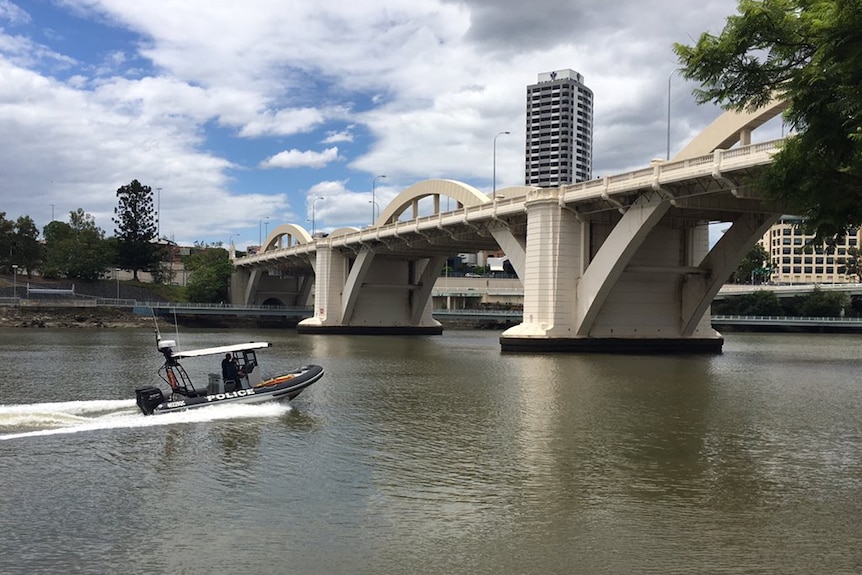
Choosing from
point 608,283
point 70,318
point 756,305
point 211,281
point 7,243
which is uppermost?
point 7,243

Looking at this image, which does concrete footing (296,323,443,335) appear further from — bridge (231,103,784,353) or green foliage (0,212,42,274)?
green foliage (0,212,42,274)

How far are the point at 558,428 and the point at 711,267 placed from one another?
120ft

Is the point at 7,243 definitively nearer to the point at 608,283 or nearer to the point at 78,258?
the point at 78,258

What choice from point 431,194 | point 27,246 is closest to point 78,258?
point 27,246

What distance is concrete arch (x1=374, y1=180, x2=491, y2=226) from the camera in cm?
6694

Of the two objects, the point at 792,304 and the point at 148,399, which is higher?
the point at 792,304

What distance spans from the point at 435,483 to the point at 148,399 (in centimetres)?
1039

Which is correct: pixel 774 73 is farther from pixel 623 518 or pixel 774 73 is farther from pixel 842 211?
pixel 623 518

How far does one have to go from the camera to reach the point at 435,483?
14.3 metres

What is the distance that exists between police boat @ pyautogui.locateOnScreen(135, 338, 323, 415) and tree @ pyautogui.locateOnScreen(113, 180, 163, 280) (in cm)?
9936

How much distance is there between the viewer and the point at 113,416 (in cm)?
2152

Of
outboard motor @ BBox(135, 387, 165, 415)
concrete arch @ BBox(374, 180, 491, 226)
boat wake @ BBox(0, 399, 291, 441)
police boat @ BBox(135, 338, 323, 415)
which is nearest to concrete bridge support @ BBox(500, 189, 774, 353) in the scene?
concrete arch @ BBox(374, 180, 491, 226)

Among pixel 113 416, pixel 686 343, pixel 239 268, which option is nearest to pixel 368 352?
pixel 686 343

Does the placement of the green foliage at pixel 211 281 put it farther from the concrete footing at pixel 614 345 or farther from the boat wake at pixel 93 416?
the boat wake at pixel 93 416
